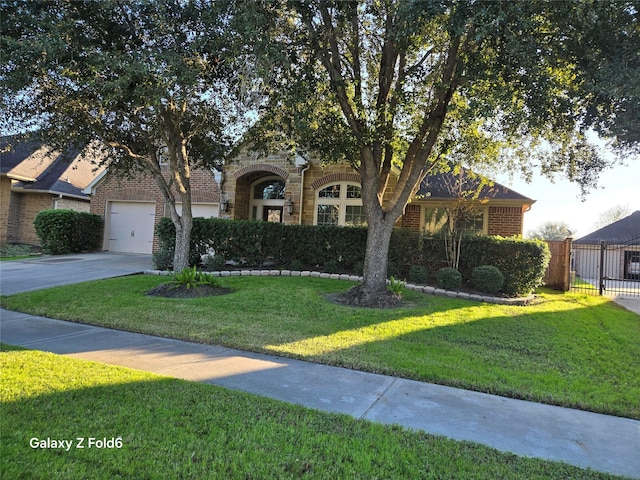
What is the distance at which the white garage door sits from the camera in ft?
56.3

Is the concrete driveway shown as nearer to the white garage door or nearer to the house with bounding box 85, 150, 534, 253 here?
the white garage door

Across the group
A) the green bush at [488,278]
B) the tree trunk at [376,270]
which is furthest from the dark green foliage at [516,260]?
the tree trunk at [376,270]

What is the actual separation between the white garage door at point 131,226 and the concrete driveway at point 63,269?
935mm

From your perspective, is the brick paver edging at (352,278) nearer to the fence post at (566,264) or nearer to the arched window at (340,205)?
the arched window at (340,205)

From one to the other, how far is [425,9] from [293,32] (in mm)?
3289

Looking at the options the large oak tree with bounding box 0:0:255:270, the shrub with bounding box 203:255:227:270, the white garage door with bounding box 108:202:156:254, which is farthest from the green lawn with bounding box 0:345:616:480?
the white garage door with bounding box 108:202:156:254

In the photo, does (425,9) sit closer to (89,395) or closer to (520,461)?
(520,461)

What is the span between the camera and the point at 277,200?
1571cm

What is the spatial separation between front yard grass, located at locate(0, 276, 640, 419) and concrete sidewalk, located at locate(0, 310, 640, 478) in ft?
0.93

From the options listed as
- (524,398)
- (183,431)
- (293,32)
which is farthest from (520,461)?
(293,32)

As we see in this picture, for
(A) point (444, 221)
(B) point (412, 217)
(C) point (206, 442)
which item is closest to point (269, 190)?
(B) point (412, 217)

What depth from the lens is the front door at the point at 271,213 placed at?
52.4 feet

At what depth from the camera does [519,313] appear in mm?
8219

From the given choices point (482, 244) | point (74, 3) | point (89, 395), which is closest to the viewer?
point (89, 395)
